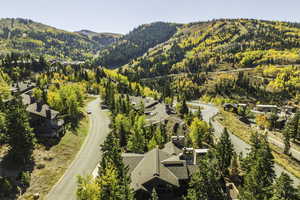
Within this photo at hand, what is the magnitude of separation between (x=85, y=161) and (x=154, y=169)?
25.6m

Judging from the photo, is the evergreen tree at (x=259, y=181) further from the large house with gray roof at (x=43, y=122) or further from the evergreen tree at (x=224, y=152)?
the large house with gray roof at (x=43, y=122)

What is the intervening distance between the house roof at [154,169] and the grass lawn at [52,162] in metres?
18.5

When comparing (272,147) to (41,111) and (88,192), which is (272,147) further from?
(41,111)

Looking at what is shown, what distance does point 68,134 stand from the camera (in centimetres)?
7175

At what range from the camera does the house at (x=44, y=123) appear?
218ft

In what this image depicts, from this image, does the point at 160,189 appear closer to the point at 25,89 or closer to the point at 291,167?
the point at 291,167

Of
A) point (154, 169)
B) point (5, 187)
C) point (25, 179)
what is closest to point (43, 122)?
point (25, 179)

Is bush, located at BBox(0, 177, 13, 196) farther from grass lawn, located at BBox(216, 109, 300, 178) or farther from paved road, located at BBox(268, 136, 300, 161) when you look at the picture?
paved road, located at BBox(268, 136, 300, 161)

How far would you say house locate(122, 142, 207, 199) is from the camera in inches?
1622

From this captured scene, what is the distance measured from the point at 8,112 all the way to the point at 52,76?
120 metres

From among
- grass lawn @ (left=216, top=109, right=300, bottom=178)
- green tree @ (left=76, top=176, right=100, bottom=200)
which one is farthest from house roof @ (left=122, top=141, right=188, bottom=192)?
grass lawn @ (left=216, top=109, right=300, bottom=178)

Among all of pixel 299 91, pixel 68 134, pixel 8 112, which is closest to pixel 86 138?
pixel 68 134

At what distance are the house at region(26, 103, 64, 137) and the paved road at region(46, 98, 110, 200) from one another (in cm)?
1059

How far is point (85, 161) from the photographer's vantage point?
2309 inches
